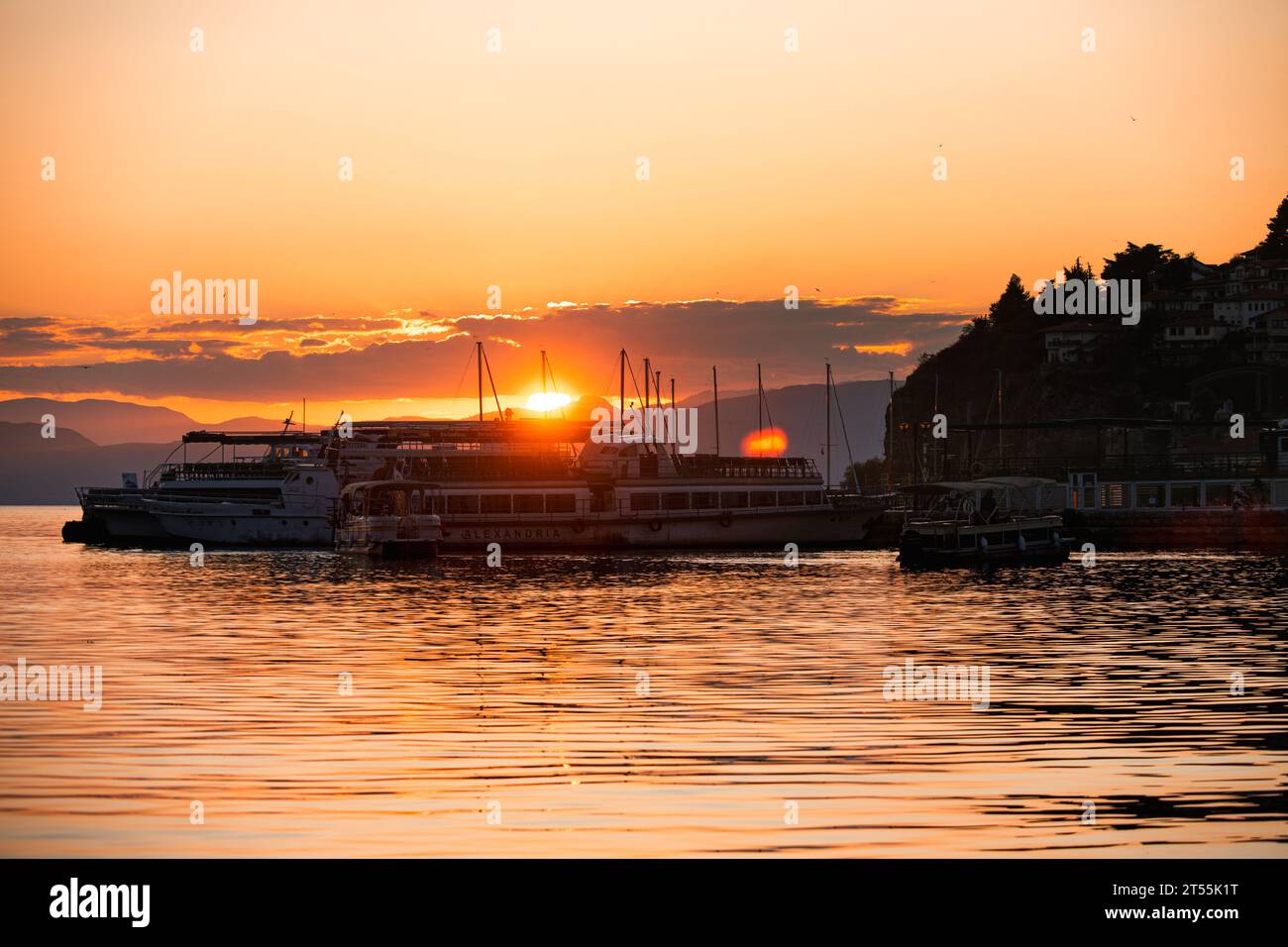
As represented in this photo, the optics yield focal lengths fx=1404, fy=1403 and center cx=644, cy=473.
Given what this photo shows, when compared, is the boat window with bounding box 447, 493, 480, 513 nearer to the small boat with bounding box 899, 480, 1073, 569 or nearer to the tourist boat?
the tourist boat

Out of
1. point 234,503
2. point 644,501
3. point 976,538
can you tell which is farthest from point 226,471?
point 976,538

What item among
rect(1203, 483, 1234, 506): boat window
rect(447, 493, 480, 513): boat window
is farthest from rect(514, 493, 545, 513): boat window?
rect(1203, 483, 1234, 506): boat window

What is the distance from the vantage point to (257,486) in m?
119

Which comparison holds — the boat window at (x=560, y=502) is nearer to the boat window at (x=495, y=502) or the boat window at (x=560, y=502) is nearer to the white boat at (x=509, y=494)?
the white boat at (x=509, y=494)

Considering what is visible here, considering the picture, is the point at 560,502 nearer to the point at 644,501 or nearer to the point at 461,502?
the point at 644,501

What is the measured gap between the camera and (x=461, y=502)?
348 feet

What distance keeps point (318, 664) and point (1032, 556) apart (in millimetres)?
58908

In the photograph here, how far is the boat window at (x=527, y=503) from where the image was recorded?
346ft

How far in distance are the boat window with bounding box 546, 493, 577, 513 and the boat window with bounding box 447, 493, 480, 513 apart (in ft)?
18.0

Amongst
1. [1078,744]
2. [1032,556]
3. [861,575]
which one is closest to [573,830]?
[1078,744]

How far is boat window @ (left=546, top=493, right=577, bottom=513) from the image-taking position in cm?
10507

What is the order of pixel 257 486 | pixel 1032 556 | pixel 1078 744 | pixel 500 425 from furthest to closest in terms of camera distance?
1. pixel 500 425
2. pixel 257 486
3. pixel 1032 556
4. pixel 1078 744

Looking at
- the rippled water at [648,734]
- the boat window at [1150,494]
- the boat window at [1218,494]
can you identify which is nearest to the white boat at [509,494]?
the boat window at [1150,494]
